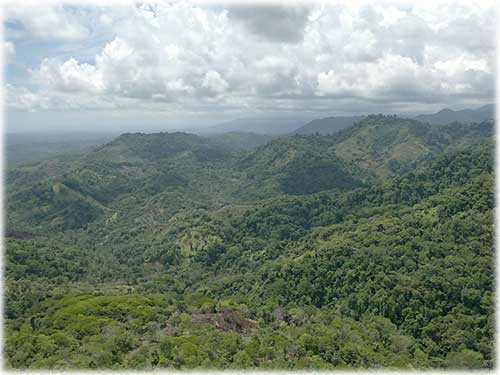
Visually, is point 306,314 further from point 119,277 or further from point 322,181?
point 322,181

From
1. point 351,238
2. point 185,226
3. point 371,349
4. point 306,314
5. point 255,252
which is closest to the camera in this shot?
point 371,349

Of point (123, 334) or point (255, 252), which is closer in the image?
point (123, 334)

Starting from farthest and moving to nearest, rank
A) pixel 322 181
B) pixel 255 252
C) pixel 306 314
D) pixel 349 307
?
pixel 322 181 < pixel 255 252 < pixel 349 307 < pixel 306 314

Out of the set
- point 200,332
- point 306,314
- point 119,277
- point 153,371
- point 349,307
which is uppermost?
point 153,371

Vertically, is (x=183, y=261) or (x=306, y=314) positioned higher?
(x=306, y=314)

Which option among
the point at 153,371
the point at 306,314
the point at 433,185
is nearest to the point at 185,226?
the point at 433,185

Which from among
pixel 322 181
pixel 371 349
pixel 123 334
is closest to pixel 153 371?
pixel 123 334

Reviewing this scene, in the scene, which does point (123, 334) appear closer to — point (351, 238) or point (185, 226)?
point (351, 238)
